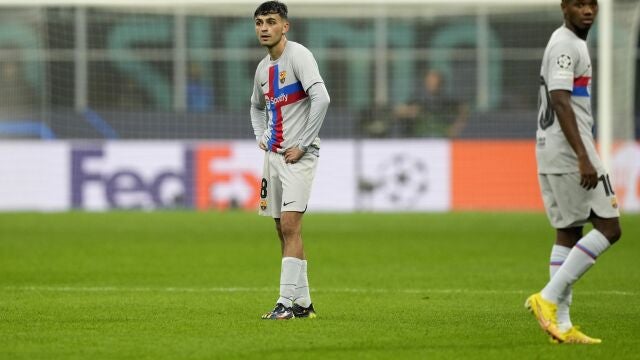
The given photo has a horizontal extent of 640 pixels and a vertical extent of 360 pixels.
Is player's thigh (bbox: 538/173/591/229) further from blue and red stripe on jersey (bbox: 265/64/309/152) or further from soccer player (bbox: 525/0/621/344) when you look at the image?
blue and red stripe on jersey (bbox: 265/64/309/152)

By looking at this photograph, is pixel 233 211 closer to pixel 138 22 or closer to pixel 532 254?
pixel 138 22

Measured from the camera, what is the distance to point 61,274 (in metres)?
13.1

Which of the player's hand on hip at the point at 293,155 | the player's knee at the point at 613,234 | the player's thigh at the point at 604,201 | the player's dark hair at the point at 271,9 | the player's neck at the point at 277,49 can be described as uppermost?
the player's dark hair at the point at 271,9

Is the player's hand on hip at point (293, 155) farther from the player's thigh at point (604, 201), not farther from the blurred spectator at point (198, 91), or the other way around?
the blurred spectator at point (198, 91)

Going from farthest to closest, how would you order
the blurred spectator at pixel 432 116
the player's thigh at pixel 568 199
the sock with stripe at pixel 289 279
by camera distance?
the blurred spectator at pixel 432 116
the sock with stripe at pixel 289 279
the player's thigh at pixel 568 199

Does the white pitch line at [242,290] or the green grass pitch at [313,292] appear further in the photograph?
the white pitch line at [242,290]

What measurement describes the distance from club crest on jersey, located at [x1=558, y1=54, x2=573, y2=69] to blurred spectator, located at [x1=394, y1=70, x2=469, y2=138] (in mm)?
18454

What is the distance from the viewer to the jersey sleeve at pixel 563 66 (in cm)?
798

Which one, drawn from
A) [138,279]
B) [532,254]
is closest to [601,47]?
[532,254]

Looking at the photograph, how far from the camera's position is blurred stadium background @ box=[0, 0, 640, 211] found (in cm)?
2534

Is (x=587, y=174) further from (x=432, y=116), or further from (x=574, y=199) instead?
(x=432, y=116)

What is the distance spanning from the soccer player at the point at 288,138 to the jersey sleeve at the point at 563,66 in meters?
1.74

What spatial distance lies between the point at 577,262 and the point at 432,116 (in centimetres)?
1972

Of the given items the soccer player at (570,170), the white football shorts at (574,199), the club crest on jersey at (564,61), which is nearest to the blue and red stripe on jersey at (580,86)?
the soccer player at (570,170)
